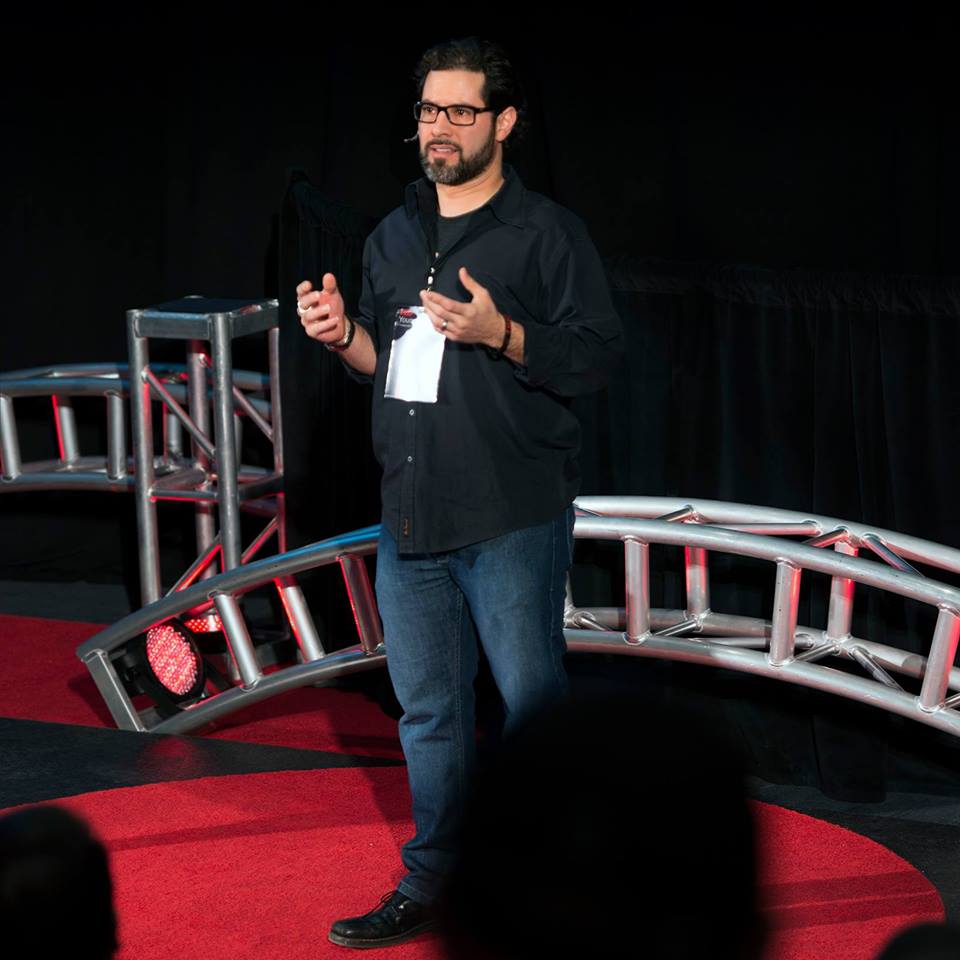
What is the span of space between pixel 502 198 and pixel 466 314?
1.32ft

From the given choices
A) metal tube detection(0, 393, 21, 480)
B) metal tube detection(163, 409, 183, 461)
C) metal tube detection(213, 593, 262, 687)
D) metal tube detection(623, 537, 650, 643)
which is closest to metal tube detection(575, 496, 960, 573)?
metal tube detection(623, 537, 650, 643)

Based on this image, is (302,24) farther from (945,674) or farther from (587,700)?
(587,700)

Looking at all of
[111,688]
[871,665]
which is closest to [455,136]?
[871,665]

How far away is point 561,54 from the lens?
435cm

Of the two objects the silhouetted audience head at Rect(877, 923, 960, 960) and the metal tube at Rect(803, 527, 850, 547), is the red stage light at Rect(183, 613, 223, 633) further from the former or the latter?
the silhouetted audience head at Rect(877, 923, 960, 960)

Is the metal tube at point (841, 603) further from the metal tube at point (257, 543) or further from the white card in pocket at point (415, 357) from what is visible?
the metal tube at point (257, 543)

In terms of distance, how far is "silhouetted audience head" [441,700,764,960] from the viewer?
80 centimetres

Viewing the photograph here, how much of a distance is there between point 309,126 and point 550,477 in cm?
317

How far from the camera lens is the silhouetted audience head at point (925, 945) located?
2.52ft

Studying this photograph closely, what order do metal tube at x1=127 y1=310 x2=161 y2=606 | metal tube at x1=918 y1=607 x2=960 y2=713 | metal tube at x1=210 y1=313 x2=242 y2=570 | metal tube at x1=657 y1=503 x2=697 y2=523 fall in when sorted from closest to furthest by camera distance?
metal tube at x1=918 y1=607 x2=960 y2=713 < metal tube at x1=657 y1=503 x2=697 y2=523 < metal tube at x1=210 y1=313 x2=242 y2=570 < metal tube at x1=127 y1=310 x2=161 y2=606

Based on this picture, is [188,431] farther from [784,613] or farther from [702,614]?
[784,613]

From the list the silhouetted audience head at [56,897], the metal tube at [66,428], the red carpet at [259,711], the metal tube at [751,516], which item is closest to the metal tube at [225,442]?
the red carpet at [259,711]

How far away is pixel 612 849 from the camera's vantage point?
→ 0.80m

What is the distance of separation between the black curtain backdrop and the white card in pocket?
1624 millimetres
